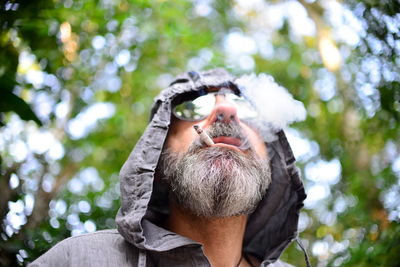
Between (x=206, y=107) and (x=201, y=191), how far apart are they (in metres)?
0.60

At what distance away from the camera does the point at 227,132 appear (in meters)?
2.56

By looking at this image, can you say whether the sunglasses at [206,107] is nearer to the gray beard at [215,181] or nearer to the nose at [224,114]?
the nose at [224,114]

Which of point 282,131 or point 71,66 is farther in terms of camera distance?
point 71,66

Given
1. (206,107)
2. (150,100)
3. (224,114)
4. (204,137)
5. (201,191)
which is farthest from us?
(150,100)

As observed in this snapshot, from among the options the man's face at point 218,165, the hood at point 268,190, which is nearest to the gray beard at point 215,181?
the man's face at point 218,165

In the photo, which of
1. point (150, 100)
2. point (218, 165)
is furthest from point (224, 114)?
point (150, 100)

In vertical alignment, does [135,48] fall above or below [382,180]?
above

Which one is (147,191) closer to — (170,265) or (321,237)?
(170,265)

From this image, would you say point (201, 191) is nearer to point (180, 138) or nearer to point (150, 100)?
point (180, 138)

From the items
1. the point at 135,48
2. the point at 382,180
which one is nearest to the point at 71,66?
the point at 135,48

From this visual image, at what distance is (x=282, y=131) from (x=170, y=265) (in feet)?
3.56

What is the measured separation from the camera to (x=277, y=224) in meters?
2.86

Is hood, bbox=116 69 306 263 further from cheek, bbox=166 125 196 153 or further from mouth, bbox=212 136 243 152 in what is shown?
mouth, bbox=212 136 243 152

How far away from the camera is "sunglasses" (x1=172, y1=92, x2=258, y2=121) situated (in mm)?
2709
